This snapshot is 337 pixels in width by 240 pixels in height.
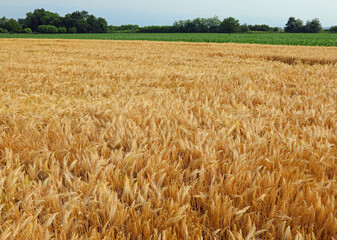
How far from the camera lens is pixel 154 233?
3.68 ft

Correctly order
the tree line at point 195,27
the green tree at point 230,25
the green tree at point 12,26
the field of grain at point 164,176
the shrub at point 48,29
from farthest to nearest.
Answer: the tree line at point 195,27 → the green tree at point 12,26 → the shrub at point 48,29 → the green tree at point 230,25 → the field of grain at point 164,176

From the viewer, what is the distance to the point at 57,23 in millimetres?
103562

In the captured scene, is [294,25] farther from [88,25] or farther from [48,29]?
[48,29]

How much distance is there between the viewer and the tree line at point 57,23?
99125mm

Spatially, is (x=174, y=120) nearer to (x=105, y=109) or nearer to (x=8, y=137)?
(x=105, y=109)

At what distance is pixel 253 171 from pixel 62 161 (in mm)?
1297

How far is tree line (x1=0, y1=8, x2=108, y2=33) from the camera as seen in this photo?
99.1 meters

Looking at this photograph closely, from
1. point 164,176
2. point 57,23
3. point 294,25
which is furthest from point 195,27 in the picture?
point 164,176

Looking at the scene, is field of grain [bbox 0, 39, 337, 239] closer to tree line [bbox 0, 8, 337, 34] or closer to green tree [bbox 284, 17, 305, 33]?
tree line [bbox 0, 8, 337, 34]

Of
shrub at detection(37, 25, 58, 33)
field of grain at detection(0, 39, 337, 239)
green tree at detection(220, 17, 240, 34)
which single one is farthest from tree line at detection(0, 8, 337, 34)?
field of grain at detection(0, 39, 337, 239)

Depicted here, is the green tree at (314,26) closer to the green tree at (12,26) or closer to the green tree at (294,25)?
the green tree at (294,25)

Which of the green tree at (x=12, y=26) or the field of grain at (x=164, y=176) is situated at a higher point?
the green tree at (x=12, y=26)

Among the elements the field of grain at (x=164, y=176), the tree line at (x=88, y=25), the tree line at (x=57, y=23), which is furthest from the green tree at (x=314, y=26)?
the field of grain at (x=164, y=176)

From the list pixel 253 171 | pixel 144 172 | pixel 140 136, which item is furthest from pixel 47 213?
pixel 253 171
